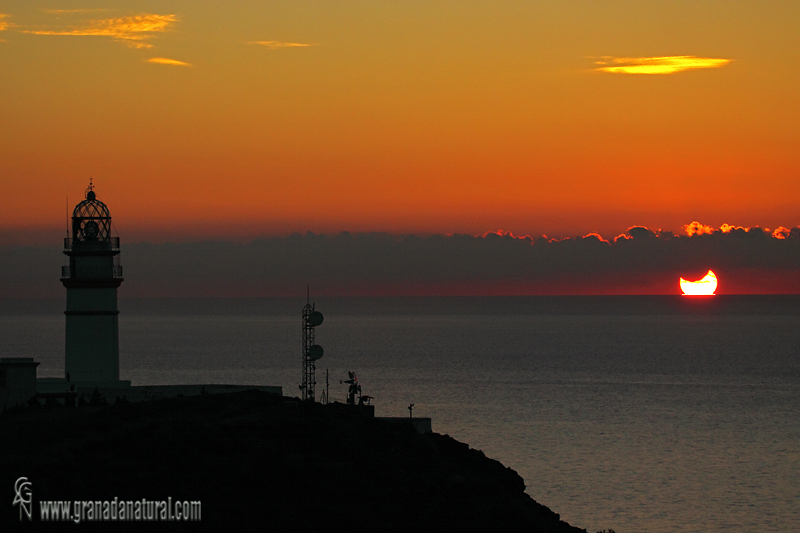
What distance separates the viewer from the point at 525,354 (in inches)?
6698

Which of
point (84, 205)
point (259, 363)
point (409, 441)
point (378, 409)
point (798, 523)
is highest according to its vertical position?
point (259, 363)

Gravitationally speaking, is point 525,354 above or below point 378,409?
above

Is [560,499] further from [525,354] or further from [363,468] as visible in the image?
[525,354]

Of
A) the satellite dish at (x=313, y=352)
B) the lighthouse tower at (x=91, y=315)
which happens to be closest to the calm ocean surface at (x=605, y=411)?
the satellite dish at (x=313, y=352)

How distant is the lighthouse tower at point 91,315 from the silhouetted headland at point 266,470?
1090 cm

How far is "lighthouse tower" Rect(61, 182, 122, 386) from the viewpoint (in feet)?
165

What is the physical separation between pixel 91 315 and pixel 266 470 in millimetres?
22753

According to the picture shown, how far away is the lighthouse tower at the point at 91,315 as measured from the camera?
50.3 metres

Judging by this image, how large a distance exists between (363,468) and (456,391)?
7249 centimetres

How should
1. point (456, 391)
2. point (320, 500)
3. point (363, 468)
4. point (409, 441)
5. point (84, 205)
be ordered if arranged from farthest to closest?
point (456, 391) → point (84, 205) → point (409, 441) → point (363, 468) → point (320, 500)

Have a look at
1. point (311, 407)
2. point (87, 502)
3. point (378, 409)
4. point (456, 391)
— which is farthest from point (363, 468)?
point (456, 391)

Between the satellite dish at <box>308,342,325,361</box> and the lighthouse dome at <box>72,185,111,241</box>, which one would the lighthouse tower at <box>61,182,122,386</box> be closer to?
the lighthouse dome at <box>72,185,111,241</box>

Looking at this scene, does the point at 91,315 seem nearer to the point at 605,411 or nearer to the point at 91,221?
the point at 91,221

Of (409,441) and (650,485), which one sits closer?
(409,441)
